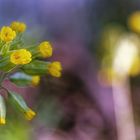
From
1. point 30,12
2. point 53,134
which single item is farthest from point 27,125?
point 30,12

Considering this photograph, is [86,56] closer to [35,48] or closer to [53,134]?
[53,134]

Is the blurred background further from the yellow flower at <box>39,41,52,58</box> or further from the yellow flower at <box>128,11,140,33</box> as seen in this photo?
the yellow flower at <box>39,41,52,58</box>

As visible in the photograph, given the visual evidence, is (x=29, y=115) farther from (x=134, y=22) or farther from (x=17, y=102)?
(x=134, y=22)

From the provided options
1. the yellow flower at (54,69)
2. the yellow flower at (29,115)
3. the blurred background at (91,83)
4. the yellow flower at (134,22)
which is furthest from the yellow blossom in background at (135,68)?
the yellow flower at (29,115)

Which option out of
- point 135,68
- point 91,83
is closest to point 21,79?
point 135,68

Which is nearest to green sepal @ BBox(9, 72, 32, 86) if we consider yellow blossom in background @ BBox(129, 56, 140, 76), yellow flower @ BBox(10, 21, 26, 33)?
yellow flower @ BBox(10, 21, 26, 33)

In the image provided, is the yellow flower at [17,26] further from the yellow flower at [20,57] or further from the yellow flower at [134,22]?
the yellow flower at [134,22]

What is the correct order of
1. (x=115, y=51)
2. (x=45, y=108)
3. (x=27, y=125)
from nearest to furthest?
(x=27, y=125) < (x=45, y=108) < (x=115, y=51)
